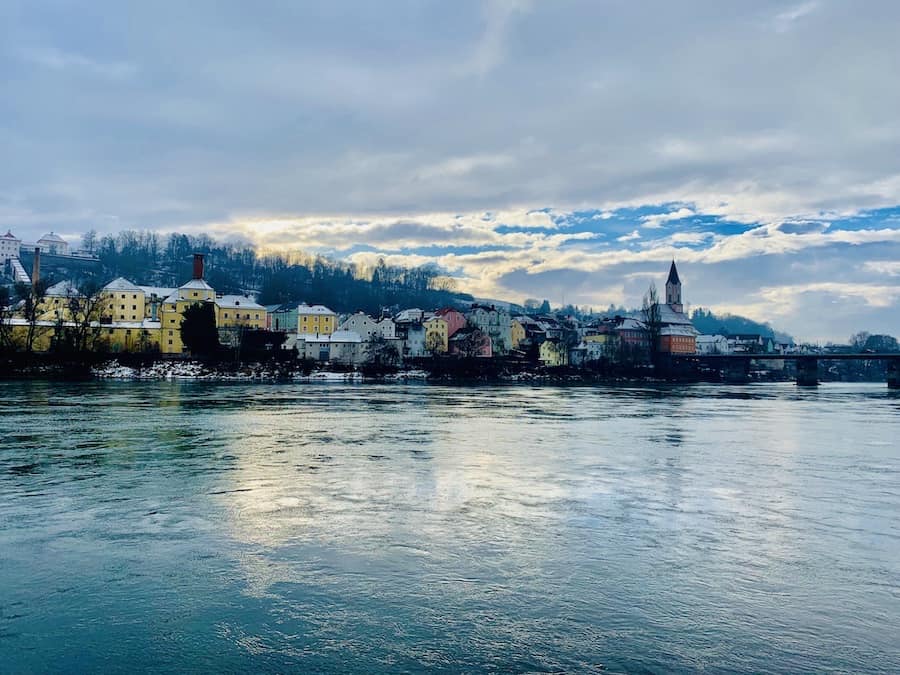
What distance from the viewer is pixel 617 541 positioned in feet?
38.5

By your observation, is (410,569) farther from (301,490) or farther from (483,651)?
(301,490)

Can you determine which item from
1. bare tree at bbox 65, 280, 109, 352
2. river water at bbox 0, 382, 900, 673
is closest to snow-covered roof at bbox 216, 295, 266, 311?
bare tree at bbox 65, 280, 109, 352

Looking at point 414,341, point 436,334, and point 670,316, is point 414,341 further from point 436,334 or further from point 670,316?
point 670,316

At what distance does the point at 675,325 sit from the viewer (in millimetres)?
154875

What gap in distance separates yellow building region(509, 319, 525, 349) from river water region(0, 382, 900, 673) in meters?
114

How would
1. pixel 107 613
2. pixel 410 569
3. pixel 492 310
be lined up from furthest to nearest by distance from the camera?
1. pixel 492 310
2. pixel 410 569
3. pixel 107 613

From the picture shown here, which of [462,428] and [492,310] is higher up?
[492,310]

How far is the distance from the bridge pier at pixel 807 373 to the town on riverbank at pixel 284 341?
20.2ft

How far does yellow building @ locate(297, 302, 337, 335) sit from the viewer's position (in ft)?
396

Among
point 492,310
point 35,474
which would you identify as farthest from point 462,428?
point 492,310

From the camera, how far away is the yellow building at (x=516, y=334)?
137 metres

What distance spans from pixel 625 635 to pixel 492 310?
12619 centimetres

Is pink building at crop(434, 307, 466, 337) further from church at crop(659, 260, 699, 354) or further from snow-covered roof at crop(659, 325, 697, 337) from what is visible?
snow-covered roof at crop(659, 325, 697, 337)

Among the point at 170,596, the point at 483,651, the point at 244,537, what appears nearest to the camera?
the point at 483,651
